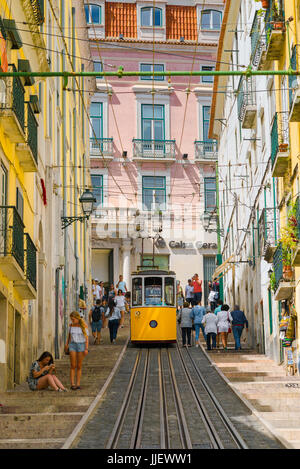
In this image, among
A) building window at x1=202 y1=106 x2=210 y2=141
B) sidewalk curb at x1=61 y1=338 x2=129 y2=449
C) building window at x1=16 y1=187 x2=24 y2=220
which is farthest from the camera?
building window at x1=202 y1=106 x2=210 y2=141

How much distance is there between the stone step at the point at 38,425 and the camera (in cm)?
1203

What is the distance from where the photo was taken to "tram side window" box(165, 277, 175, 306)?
93.4 ft

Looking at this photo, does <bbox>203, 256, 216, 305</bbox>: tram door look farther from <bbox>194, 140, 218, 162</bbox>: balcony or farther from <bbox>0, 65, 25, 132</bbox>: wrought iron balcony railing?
<bbox>0, 65, 25, 132</bbox>: wrought iron balcony railing

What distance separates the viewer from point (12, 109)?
49.1 feet

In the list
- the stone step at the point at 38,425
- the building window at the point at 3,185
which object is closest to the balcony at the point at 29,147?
the building window at the point at 3,185

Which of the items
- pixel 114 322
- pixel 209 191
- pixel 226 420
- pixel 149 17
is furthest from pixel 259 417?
pixel 149 17

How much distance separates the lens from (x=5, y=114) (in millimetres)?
15000

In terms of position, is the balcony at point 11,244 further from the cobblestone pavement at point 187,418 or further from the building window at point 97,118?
the building window at point 97,118

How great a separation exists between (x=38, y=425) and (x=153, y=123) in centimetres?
3845

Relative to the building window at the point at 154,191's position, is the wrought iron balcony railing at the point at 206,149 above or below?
above

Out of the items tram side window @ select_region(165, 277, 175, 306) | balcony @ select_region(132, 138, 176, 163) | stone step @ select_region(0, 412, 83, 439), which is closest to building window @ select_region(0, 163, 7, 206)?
stone step @ select_region(0, 412, 83, 439)

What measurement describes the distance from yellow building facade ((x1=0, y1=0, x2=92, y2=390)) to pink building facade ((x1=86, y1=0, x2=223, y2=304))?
11.3 metres

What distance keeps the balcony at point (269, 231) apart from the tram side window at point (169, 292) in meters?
5.67

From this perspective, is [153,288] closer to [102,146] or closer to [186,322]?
[186,322]
